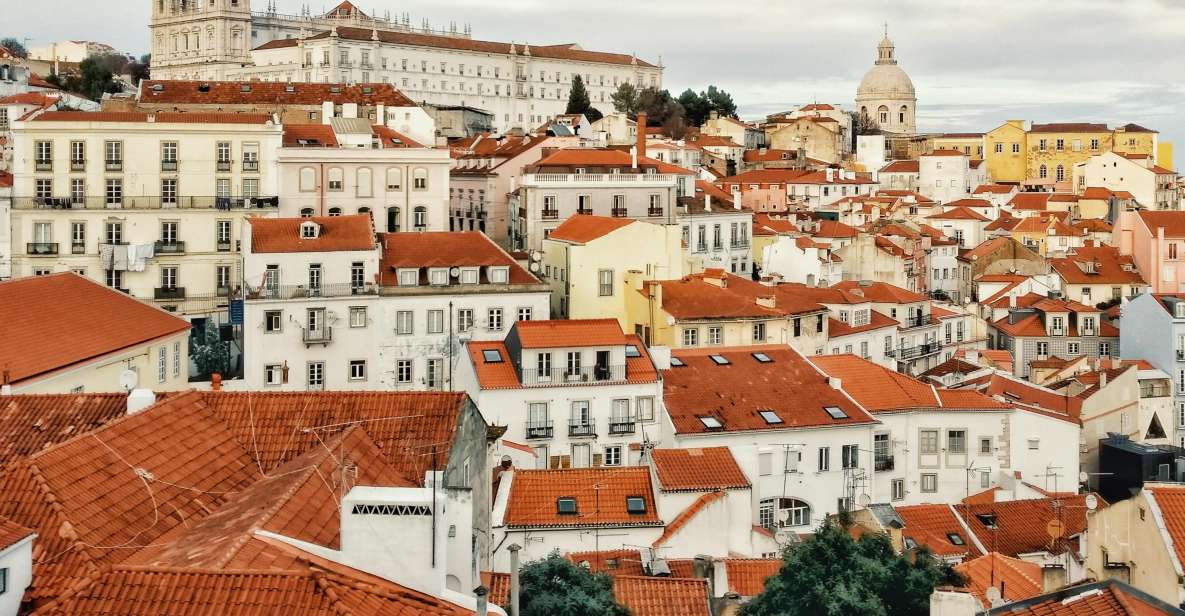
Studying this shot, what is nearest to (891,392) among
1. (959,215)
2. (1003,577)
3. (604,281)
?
(604,281)

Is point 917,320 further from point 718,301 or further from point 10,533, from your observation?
point 10,533

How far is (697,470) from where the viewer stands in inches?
1188

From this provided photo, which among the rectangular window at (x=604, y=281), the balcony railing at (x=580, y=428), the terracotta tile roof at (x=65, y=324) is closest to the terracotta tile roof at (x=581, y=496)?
the balcony railing at (x=580, y=428)

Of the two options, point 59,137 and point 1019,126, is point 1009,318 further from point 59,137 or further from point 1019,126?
point 1019,126

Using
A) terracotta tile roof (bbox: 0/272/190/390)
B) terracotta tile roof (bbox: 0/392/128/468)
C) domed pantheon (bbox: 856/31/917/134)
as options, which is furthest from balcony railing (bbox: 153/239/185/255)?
domed pantheon (bbox: 856/31/917/134)

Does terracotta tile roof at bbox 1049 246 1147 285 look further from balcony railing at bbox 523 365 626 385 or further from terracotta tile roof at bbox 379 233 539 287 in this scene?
balcony railing at bbox 523 365 626 385

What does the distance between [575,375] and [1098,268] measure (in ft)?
144

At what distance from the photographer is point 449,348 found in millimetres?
43500

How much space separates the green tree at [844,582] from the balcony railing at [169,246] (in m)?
33.5

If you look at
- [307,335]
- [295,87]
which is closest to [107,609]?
[307,335]

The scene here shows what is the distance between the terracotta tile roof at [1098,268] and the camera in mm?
70688

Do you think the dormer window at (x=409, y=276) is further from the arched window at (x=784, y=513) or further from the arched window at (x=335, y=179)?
the arched window at (x=784, y=513)

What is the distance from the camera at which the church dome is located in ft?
508

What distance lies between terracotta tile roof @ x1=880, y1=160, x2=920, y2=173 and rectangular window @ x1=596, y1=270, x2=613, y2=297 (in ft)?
248
